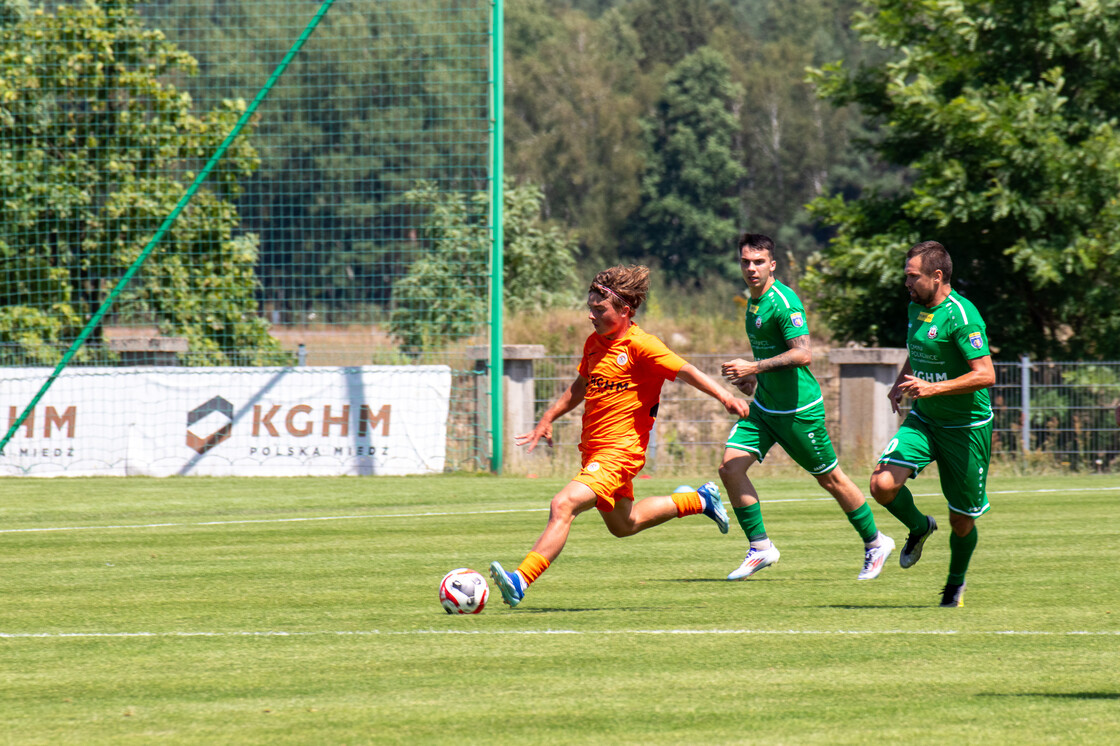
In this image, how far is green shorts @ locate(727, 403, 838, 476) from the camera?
858 centimetres

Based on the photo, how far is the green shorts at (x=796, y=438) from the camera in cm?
858

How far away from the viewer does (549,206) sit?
81812mm

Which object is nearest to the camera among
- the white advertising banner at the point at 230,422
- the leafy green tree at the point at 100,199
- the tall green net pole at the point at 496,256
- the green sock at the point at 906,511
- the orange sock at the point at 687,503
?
the green sock at the point at 906,511

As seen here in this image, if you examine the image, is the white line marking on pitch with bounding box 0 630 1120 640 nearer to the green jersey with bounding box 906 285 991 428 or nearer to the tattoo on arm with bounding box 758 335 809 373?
the green jersey with bounding box 906 285 991 428

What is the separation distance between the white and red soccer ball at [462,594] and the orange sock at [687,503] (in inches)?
78.1

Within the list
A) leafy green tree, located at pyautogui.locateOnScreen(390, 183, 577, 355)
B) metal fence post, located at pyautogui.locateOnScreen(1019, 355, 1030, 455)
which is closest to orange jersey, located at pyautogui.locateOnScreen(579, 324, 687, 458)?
leafy green tree, located at pyautogui.locateOnScreen(390, 183, 577, 355)

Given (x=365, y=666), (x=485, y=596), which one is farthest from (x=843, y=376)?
(x=365, y=666)

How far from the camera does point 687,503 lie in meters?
8.55

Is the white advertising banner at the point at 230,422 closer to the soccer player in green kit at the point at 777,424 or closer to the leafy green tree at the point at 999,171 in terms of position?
the leafy green tree at the point at 999,171

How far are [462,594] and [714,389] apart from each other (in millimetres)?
1687

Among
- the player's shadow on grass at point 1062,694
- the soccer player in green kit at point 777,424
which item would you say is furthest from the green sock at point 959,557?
the player's shadow on grass at point 1062,694

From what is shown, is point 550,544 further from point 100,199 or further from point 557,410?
point 100,199

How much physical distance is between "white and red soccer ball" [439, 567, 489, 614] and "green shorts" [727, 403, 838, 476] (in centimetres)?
245

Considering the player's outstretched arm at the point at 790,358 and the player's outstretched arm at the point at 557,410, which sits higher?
the player's outstretched arm at the point at 790,358
